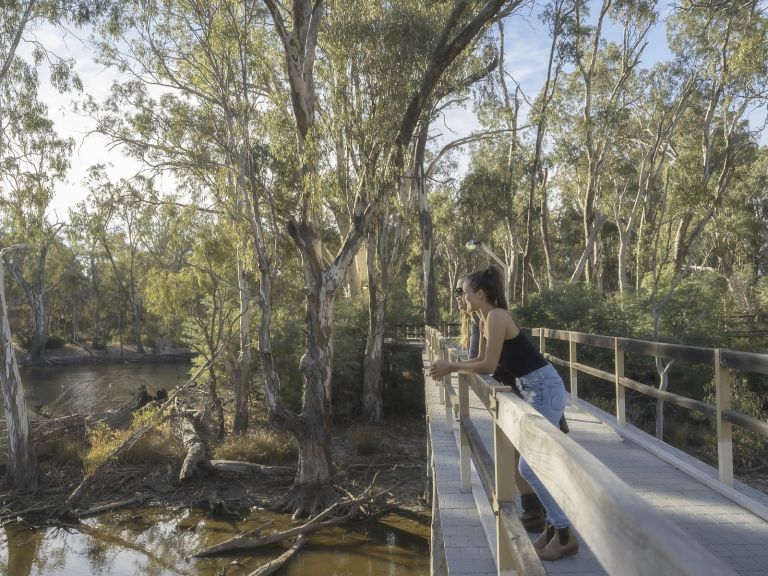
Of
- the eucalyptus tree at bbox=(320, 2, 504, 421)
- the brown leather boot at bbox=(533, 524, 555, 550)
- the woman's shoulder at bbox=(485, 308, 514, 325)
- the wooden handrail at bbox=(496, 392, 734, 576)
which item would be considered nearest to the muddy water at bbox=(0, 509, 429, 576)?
the eucalyptus tree at bbox=(320, 2, 504, 421)

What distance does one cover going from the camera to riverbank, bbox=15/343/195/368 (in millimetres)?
51150

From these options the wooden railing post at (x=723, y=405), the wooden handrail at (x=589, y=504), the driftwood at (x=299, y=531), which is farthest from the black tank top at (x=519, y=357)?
the driftwood at (x=299, y=531)

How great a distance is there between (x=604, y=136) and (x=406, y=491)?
748 inches

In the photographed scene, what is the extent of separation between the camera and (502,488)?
2.50m

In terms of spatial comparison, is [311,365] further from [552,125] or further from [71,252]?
[71,252]

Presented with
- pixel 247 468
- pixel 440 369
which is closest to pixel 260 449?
pixel 247 468

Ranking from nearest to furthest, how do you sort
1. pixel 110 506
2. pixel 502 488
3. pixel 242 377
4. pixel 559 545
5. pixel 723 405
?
pixel 502 488, pixel 559 545, pixel 723 405, pixel 110 506, pixel 242 377

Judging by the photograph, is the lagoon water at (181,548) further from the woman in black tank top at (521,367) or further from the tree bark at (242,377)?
the woman in black tank top at (521,367)

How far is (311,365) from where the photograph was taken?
43.1ft

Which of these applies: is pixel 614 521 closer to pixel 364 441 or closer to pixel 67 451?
pixel 364 441

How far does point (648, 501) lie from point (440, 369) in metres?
1.85

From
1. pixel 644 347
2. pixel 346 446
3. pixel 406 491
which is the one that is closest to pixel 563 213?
pixel 346 446

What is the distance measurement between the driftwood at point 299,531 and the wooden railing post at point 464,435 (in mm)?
7898

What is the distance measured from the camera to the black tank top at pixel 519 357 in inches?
141
